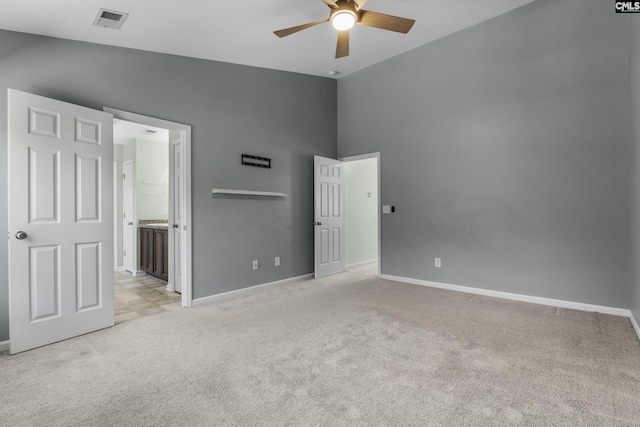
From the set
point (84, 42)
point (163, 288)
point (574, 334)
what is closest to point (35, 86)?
point (84, 42)

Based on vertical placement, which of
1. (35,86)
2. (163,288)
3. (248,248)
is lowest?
(163,288)

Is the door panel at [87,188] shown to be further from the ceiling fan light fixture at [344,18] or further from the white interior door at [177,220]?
the ceiling fan light fixture at [344,18]

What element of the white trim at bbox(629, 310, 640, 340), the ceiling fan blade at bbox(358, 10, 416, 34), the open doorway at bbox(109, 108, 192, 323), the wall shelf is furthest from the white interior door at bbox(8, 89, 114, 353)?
the white trim at bbox(629, 310, 640, 340)

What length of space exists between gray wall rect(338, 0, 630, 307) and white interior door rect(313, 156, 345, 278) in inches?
34.4

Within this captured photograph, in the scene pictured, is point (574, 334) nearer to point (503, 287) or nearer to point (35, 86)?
point (503, 287)

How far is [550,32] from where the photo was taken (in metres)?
3.49

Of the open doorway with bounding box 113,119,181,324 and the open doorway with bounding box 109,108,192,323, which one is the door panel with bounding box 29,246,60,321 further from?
the open doorway with bounding box 113,119,181,324

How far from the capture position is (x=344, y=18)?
104 inches

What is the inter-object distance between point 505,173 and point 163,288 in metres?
4.87

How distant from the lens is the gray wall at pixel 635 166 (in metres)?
2.69

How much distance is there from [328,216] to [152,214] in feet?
11.2

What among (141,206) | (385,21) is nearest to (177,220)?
(141,206)

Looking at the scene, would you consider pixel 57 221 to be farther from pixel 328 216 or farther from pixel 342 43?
pixel 328 216

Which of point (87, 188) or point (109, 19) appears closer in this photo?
point (109, 19)
